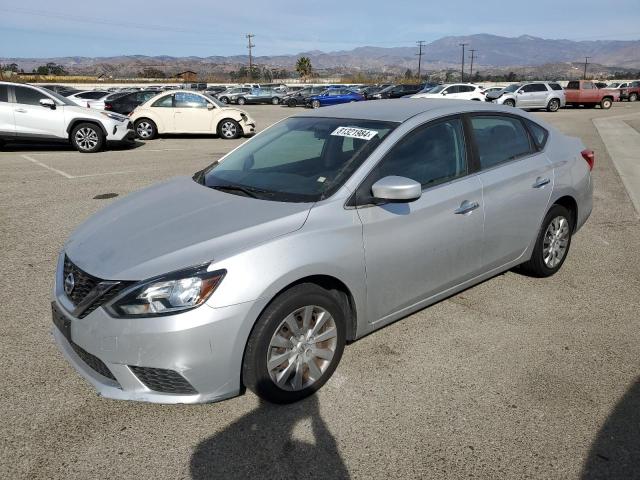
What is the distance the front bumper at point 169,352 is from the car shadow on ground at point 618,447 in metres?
1.78

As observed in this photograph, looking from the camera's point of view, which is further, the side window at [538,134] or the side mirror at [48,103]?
the side mirror at [48,103]

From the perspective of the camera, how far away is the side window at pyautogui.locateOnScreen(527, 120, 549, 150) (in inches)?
174

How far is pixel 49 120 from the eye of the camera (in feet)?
40.1

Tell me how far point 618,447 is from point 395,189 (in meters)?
1.75

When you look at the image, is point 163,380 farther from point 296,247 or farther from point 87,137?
point 87,137

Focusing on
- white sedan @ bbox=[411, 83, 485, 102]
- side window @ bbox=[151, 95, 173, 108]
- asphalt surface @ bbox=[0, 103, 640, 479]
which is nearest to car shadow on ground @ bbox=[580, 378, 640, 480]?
asphalt surface @ bbox=[0, 103, 640, 479]

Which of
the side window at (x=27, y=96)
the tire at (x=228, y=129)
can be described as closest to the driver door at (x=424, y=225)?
the side window at (x=27, y=96)

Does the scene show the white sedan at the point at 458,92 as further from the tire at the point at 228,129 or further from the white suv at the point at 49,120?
the white suv at the point at 49,120

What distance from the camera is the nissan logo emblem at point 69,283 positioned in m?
2.77

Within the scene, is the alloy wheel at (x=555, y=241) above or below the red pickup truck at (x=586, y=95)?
below

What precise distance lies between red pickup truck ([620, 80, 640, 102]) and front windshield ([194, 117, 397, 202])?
47.2 meters

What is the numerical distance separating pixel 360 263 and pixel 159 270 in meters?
1.14

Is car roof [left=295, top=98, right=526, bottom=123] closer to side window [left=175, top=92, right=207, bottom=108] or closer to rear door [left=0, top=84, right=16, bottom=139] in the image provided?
rear door [left=0, top=84, right=16, bottom=139]

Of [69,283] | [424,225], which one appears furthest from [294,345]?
[69,283]
